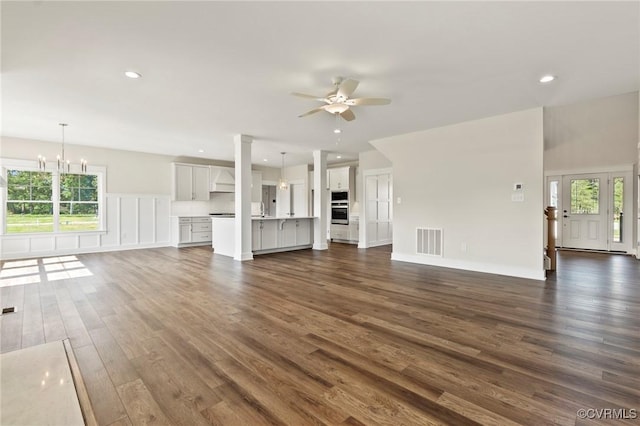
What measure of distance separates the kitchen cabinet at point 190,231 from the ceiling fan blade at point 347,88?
680cm

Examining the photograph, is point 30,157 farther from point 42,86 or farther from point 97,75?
point 97,75

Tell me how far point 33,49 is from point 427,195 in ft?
19.4

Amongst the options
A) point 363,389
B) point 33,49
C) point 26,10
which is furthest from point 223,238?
point 363,389

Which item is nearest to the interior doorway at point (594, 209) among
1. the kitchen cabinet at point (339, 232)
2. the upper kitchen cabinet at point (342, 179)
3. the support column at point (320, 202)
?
the upper kitchen cabinet at point (342, 179)

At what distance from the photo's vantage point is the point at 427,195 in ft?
19.4

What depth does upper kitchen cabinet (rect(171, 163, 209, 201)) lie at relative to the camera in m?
8.62

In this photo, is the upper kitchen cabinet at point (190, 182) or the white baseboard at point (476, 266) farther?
the upper kitchen cabinet at point (190, 182)

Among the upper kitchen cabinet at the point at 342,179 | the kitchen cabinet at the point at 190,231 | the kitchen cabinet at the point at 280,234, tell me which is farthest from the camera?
the upper kitchen cabinet at the point at 342,179

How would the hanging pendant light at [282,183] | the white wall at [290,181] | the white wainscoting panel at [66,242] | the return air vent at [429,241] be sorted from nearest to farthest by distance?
the return air vent at [429,241], the white wainscoting panel at [66,242], the hanging pendant light at [282,183], the white wall at [290,181]

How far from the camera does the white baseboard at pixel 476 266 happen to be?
4.64m

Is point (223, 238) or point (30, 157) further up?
point (30, 157)

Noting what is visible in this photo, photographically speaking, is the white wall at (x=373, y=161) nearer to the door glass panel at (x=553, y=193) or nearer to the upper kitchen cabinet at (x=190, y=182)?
the door glass panel at (x=553, y=193)

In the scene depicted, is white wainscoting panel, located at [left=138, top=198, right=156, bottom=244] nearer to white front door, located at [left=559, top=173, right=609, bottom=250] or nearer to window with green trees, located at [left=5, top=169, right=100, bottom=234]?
window with green trees, located at [left=5, top=169, right=100, bottom=234]

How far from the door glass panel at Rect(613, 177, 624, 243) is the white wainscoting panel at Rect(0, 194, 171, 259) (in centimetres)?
1179
